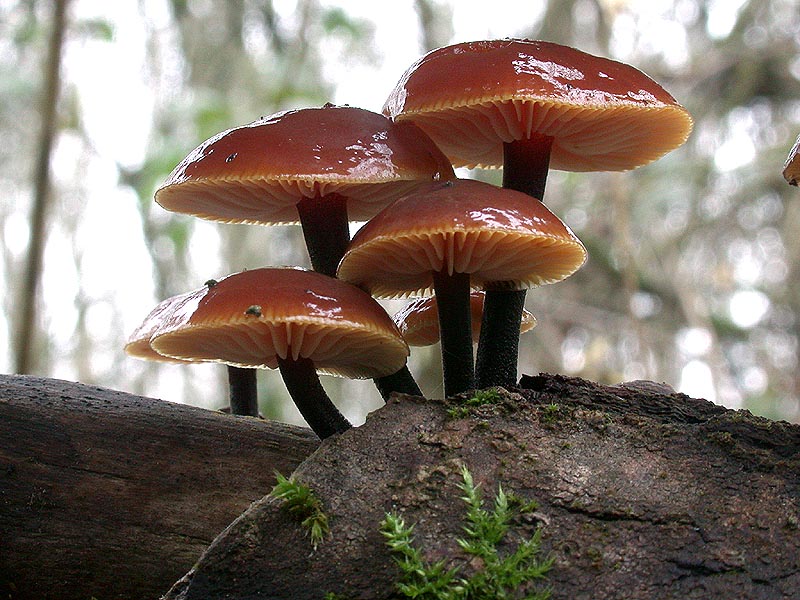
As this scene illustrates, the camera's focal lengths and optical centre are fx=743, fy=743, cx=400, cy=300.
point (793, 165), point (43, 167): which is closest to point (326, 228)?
point (793, 165)

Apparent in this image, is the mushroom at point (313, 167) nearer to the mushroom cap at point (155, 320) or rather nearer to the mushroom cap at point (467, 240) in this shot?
the mushroom cap at point (467, 240)

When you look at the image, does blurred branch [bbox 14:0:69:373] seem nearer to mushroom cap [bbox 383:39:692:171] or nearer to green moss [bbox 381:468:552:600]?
mushroom cap [bbox 383:39:692:171]

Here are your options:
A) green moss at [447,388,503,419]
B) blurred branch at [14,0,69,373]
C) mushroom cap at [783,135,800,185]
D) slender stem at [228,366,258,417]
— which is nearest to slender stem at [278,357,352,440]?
green moss at [447,388,503,419]

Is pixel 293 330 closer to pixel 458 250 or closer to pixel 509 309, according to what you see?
pixel 458 250

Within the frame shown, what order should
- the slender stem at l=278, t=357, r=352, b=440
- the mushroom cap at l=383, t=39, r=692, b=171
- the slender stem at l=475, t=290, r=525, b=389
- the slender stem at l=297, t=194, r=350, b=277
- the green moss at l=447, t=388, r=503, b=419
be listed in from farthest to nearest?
the slender stem at l=297, t=194, r=350, b=277 < the slender stem at l=475, t=290, r=525, b=389 < the slender stem at l=278, t=357, r=352, b=440 < the mushroom cap at l=383, t=39, r=692, b=171 < the green moss at l=447, t=388, r=503, b=419

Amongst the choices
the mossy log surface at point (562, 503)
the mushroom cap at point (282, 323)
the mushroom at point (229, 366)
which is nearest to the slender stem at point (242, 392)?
the mushroom at point (229, 366)

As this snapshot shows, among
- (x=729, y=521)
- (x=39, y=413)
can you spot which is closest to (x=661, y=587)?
(x=729, y=521)

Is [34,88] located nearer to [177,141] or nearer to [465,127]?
[177,141]
